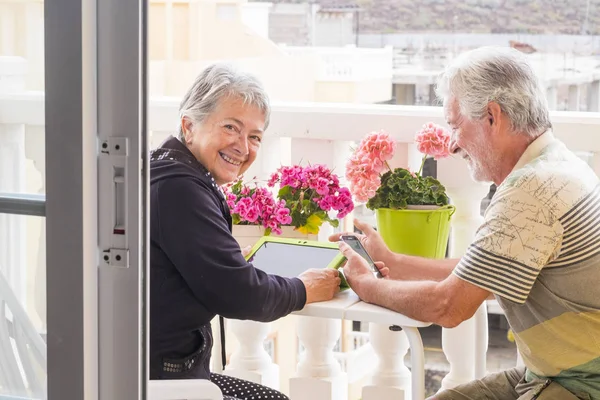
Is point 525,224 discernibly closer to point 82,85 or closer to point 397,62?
point 82,85

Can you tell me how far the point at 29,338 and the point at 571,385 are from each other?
3.59 ft

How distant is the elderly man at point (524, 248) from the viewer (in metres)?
1.80

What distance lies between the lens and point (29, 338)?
134 centimetres

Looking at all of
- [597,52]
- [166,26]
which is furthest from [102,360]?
[597,52]

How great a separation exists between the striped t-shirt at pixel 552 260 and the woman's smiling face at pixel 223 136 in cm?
58

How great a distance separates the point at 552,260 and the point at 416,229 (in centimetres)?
53

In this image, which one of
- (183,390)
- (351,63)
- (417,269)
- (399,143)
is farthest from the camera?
(351,63)

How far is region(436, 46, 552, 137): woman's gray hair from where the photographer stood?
1929mm

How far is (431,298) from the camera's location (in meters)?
1.93

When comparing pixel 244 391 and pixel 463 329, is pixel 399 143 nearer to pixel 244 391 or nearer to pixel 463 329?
pixel 463 329

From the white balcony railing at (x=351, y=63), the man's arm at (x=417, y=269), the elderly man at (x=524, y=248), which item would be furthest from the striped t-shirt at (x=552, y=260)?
the white balcony railing at (x=351, y=63)

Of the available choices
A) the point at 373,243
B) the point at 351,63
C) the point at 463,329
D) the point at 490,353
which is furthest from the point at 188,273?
the point at 351,63

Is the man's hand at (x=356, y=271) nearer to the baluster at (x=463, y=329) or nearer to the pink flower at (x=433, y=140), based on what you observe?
the pink flower at (x=433, y=140)

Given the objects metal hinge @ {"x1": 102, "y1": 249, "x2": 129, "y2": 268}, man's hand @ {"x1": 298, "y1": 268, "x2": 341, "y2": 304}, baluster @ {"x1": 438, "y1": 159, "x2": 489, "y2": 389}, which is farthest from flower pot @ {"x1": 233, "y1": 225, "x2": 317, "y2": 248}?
metal hinge @ {"x1": 102, "y1": 249, "x2": 129, "y2": 268}
